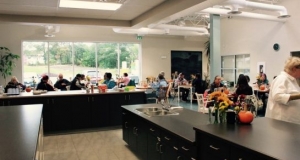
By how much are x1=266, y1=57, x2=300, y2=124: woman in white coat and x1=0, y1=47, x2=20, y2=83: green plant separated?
1057 centimetres

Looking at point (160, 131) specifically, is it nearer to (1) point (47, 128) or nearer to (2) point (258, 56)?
(1) point (47, 128)

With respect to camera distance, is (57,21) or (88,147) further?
(57,21)

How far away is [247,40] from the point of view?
11781 millimetres

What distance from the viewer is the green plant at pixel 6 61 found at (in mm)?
10688

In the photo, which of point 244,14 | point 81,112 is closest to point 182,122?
point 81,112

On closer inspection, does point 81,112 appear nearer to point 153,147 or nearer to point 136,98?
point 136,98

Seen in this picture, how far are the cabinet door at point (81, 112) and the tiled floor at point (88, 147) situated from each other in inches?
9.9

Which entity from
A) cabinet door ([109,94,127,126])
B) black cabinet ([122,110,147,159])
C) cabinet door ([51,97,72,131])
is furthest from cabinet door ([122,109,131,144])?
cabinet door ([51,97,72,131])

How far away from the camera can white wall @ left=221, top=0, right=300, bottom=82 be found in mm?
9711

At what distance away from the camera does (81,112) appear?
5973mm

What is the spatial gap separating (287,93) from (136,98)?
13.6ft

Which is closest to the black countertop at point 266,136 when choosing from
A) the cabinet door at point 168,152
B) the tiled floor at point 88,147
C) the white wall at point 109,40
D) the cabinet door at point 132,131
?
the cabinet door at point 168,152

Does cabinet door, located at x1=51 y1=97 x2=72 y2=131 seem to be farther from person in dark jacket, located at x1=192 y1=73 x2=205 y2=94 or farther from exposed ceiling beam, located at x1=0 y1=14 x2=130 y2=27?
person in dark jacket, located at x1=192 y1=73 x2=205 y2=94

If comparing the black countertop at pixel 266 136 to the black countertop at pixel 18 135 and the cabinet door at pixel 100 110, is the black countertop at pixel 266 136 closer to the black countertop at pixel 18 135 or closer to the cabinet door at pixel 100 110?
the black countertop at pixel 18 135
